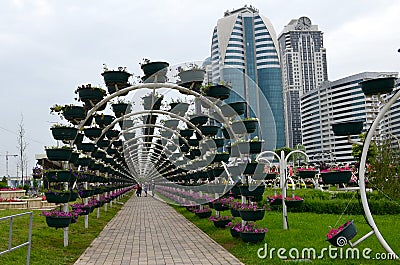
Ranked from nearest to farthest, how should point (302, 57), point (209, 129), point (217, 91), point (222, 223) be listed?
point (217, 91) → point (209, 129) → point (222, 223) → point (302, 57)

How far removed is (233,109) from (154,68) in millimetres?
1867

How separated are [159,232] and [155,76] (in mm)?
4408

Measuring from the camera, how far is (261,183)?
8094 mm

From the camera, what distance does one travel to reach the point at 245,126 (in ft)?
26.2

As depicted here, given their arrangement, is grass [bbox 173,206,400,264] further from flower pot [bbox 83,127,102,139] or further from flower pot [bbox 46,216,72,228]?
flower pot [bbox 83,127,102,139]

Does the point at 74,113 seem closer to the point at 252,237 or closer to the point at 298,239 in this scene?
the point at 252,237

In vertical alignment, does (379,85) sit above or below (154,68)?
below

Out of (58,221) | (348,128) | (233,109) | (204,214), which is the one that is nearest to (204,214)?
(204,214)

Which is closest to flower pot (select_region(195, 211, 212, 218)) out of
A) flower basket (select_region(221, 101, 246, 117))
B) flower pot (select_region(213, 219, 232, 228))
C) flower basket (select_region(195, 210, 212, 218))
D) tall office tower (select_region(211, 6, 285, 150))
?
flower basket (select_region(195, 210, 212, 218))

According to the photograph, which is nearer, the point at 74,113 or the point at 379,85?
the point at 379,85

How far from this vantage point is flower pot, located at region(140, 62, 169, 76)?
25.2 feet

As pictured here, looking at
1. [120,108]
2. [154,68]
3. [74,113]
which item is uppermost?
[154,68]

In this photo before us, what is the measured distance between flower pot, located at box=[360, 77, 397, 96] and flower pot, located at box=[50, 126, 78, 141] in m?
5.09

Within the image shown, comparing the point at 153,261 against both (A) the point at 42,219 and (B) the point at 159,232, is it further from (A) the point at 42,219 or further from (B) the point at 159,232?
(A) the point at 42,219
